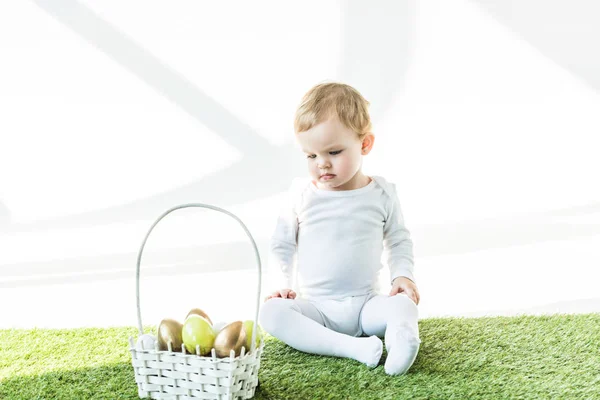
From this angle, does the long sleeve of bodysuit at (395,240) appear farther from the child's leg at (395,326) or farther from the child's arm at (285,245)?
the child's arm at (285,245)

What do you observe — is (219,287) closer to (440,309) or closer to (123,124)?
(440,309)

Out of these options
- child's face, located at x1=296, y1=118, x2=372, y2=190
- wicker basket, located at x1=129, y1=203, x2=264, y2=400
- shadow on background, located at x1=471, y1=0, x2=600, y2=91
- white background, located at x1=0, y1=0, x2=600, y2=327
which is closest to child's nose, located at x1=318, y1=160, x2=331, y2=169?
child's face, located at x1=296, y1=118, x2=372, y2=190

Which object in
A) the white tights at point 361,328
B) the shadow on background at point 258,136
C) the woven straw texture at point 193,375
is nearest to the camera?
the woven straw texture at point 193,375

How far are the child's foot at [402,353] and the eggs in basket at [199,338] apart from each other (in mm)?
349

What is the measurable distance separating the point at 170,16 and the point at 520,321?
2.48m

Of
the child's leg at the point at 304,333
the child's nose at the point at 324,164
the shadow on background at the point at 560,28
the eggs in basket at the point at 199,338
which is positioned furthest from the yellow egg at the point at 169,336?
the shadow on background at the point at 560,28

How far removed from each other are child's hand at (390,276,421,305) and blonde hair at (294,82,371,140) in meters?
0.38

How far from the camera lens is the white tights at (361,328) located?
176 centimetres

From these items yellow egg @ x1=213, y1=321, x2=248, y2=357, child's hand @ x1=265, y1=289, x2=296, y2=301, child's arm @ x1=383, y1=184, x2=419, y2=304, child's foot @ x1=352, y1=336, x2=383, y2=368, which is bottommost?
yellow egg @ x1=213, y1=321, x2=248, y2=357

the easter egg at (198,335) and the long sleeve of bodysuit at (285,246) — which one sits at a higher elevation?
the long sleeve of bodysuit at (285,246)

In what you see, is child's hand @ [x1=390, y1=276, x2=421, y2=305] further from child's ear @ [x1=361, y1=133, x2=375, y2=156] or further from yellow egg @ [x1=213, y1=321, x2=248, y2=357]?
yellow egg @ [x1=213, y1=321, x2=248, y2=357]

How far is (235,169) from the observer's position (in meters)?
3.86

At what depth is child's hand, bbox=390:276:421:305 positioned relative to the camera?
1.97 m

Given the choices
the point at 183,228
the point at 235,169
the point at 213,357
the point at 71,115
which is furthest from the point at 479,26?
the point at 213,357
